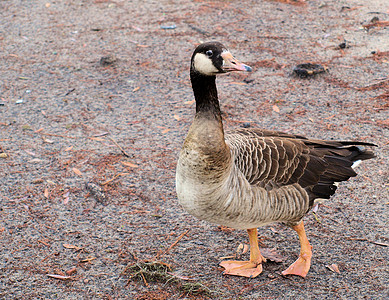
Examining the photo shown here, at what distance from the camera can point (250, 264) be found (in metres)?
4.14

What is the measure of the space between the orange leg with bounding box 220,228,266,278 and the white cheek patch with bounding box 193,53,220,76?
5.08 ft

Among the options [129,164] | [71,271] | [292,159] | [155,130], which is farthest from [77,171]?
[292,159]

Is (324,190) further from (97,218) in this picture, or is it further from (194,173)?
(97,218)

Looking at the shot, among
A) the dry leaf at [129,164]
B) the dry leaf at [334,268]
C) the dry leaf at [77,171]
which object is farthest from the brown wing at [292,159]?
the dry leaf at [77,171]

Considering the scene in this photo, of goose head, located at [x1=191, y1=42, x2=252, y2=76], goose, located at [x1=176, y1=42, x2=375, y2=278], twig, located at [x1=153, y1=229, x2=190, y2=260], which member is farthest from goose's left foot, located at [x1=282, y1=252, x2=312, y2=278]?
goose head, located at [x1=191, y1=42, x2=252, y2=76]

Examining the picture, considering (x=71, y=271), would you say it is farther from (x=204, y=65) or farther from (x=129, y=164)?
(x=204, y=65)

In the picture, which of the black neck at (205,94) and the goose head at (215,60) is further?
the black neck at (205,94)

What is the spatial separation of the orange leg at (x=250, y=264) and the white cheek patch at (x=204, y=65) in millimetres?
1548

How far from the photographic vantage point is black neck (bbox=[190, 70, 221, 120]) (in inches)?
141

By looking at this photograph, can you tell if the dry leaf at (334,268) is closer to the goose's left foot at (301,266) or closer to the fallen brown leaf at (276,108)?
the goose's left foot at (301,266)

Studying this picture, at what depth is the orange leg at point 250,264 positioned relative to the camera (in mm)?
4066

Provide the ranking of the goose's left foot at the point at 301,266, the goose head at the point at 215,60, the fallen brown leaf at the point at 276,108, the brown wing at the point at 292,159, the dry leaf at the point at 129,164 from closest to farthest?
the goose head at the point at 215,60 → the brown wing at the point at 292,159 → the goose's left foot at the point at 301,266 → the dry leaf at the point at 129,164 → the fallen brown leaf at the point at 276,108

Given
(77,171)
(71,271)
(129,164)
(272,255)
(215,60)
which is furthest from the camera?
(129,164)

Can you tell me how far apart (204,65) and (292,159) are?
118cm
